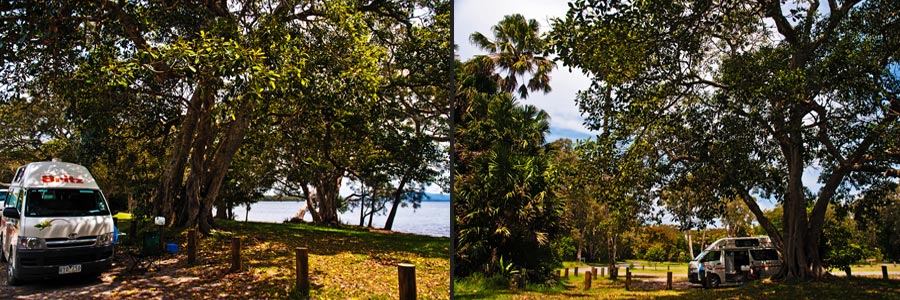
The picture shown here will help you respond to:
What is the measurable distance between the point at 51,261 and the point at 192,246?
0.58 metres

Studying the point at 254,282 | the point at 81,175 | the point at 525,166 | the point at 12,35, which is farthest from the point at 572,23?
the point at 12,35

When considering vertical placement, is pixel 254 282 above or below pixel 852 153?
below

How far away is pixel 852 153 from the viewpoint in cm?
137

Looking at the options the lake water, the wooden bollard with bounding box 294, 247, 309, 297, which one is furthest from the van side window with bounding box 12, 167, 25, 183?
the wooden bollard with bounding box 294, 247, 309, 297

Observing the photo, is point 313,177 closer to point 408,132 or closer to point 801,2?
point 408,132

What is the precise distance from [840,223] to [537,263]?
99 centimetres

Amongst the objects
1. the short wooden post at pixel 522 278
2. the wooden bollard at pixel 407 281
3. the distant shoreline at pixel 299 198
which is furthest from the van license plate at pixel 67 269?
the short wooden post at pixel 522 278

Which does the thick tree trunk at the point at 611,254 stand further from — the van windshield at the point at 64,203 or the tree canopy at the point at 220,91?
the van windshield at the point at 64,203

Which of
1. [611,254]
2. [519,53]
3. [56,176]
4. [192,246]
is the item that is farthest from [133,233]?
[611,254]

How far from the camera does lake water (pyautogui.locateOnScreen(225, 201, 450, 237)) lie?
97.7 inches

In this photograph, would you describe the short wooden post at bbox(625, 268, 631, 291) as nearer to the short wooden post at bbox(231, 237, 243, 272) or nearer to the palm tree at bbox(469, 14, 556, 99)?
the palm tree at bbox(469, 14, 556, 99)

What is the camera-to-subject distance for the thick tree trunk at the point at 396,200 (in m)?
2.91

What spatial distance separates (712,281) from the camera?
1531 mm

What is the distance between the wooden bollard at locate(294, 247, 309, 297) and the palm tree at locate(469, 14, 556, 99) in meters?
1.26
